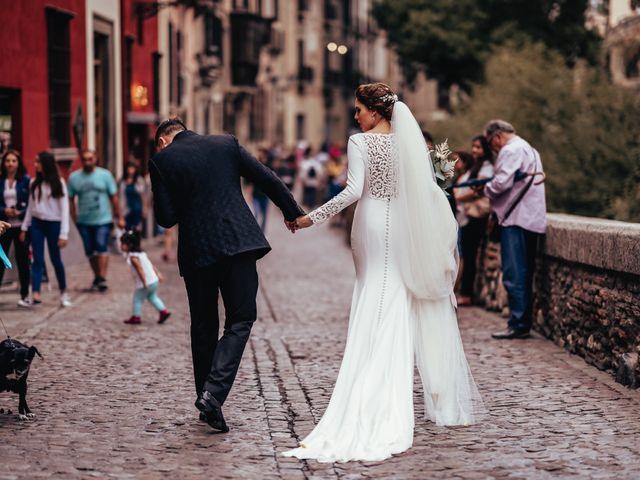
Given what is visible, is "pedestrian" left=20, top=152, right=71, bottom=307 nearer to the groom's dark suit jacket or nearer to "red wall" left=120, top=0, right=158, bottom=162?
the groom's dark suit jacket

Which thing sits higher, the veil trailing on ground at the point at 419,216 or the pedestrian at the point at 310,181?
the veil trailing on ground at the point at 419,216

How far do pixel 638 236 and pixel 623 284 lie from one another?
0.49 meters

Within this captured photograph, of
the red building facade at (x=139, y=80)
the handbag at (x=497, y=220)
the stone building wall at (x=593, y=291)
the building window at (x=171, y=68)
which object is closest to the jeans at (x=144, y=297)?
the handbag at (x=497, y=220)

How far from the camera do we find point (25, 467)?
6.64 metres

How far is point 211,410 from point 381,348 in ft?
3.21

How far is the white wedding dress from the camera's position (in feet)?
23.2

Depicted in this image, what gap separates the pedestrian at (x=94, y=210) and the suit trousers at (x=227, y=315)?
27.7ft

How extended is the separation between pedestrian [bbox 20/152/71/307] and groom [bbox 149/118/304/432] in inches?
276

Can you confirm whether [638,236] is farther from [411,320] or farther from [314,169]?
[314,169]

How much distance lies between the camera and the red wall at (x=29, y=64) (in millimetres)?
16359

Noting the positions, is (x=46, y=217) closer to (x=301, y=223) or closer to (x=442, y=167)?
(x=442, y=167)

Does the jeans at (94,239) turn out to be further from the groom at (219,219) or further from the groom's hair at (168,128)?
the groom at (219,219)

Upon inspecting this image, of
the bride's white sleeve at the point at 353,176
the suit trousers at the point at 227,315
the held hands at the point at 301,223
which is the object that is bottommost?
the suit trousers at the point at 227,315

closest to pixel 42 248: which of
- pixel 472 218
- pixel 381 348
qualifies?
pixel 472 218
